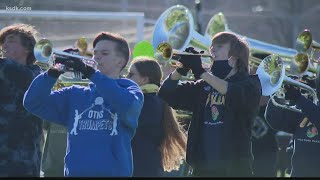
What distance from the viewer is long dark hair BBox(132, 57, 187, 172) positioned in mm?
5781

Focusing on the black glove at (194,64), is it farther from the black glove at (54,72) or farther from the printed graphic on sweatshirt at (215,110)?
the black glove at (54,72)

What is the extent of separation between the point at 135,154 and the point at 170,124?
1.15 ft

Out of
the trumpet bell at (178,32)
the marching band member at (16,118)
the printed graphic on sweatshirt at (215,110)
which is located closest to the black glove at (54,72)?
the marching band member at (16,118)

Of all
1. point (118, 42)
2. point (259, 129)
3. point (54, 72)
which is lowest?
point (259, 129)

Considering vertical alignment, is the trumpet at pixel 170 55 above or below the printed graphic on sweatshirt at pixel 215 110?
above

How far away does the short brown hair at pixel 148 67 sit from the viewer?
583cm

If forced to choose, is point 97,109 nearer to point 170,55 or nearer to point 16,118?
point 16,118

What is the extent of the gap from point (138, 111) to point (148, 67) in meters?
1.31

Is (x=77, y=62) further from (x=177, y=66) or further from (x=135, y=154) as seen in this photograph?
(x=135, y=154)

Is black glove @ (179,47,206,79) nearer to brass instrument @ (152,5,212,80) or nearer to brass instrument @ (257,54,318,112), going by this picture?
brass instrument @ (257,54,318,112)

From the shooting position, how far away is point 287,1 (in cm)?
1652

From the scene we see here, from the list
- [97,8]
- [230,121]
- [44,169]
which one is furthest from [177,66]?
[97,8]

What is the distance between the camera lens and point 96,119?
4461mm

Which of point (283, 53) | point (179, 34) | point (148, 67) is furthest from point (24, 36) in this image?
point (283, 53)
